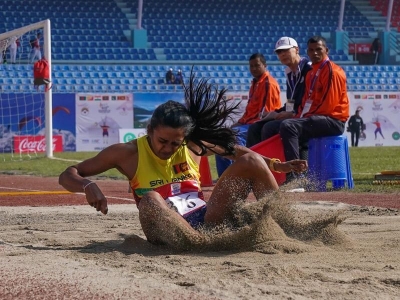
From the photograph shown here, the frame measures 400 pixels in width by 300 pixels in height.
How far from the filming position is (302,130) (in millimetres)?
10961

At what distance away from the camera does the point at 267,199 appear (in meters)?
5.59

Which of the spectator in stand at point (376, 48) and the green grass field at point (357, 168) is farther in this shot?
the spectator in stand at point (376, 48)

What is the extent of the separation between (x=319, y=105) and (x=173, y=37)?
25.8 meters

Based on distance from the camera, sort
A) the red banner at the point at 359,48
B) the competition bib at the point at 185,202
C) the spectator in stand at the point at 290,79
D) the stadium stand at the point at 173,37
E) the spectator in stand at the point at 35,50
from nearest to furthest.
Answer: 1. the competition bib at the point at 185,202
2. the spectator in stand at the point at 290,79
3. the spectator in stand at the point at 35,50
4. the stadium stand at the point at 173,37
5. the red banner at the point at 359,48

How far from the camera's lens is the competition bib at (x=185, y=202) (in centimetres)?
557

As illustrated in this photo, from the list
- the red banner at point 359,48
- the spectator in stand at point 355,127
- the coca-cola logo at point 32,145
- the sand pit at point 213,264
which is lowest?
the coca-cola logo at point 32,145

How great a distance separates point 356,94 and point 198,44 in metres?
8.78

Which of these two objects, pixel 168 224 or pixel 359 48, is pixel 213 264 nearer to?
pixel 168 224

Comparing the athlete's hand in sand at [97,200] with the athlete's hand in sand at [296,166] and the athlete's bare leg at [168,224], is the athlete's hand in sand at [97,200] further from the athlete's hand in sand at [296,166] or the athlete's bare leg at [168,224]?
the athlete's hand in sand at [296,166]

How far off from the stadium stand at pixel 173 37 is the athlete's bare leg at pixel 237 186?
2351cm

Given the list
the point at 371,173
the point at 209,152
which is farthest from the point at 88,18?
the point at 209,152

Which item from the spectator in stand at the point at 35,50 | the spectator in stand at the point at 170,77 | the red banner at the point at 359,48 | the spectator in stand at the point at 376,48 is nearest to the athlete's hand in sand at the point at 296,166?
the spectator in stand at the point at 35,50

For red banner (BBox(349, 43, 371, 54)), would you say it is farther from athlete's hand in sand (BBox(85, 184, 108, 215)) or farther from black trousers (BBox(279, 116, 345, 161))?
athlete's hand in sand (BBox(85, 184, 108, 215))

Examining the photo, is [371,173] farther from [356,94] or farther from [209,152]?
[356,94]
